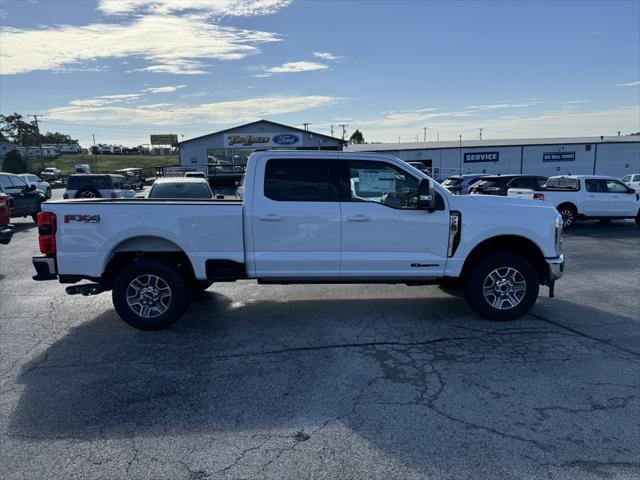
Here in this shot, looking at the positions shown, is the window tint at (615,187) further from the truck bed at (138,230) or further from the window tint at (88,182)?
the window tint at (88,182)

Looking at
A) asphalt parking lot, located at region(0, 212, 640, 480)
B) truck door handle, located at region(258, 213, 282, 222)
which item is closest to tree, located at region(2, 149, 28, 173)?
asphalt parking lot, located at region(0, 212, 640, 480)

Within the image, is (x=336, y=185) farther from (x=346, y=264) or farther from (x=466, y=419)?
(x=466, y=419)

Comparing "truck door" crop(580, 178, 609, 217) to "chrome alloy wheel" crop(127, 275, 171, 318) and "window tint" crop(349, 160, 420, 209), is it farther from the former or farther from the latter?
"chrome alloy wheel" crop(127, 275, 171, 318)

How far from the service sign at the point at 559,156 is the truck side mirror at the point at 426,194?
38.1m

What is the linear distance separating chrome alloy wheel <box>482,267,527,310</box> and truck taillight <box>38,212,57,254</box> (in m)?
5.17

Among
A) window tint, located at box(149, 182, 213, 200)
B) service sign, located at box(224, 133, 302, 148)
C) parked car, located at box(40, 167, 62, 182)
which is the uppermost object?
service sign, located at box(224, 133, 302, 148)

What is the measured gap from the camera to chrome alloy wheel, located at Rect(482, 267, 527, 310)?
587cm

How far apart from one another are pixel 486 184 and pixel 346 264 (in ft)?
44.5

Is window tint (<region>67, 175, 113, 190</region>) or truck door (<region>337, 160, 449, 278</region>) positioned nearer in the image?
truck door (<region>337, 160, 449, 278</region>)

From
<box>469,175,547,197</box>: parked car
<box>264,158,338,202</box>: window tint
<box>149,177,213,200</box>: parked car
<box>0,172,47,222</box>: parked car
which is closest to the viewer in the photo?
<box>264,158,338,202</box>: window tint

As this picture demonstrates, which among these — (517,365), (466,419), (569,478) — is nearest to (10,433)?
(466,419)

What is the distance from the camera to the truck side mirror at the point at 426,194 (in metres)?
5.44

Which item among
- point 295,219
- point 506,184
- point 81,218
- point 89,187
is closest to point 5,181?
point 89,187

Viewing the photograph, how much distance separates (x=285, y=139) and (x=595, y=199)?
32108 millimetres
